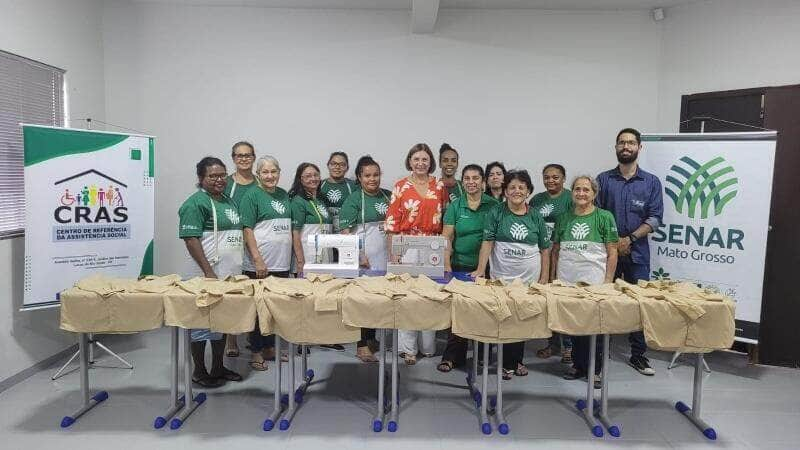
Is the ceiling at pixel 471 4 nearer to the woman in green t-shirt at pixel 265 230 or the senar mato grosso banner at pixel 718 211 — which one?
the senar mato grosso banner at pixel 718 211

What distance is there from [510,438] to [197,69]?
13.4 ft

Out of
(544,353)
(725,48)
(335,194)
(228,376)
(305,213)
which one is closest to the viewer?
(228,376)

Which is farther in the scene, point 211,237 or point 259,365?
point 259,365

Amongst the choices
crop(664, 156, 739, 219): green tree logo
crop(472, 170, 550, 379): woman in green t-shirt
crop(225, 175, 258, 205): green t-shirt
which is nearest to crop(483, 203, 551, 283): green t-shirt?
crop(472, 170, 550, 379): woman in green t-shirt

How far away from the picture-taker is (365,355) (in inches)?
141

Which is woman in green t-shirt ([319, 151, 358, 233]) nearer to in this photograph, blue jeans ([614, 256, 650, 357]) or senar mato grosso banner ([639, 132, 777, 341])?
blue jeans ([614, 256, 650, 357])

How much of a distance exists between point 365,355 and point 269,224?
4.01ft

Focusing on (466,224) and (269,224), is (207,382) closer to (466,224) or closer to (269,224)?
(269,224)

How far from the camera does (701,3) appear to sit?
4.16 meters

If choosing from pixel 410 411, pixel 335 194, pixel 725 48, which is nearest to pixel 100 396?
pixel 410 411

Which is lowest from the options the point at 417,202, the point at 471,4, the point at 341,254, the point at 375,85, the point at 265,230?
the point at 341,254

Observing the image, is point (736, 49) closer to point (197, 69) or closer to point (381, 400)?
point (381, 400)

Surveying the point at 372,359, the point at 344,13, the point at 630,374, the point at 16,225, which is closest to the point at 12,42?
the point at 16,225

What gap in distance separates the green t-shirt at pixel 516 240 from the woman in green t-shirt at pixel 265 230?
144 centimetres
